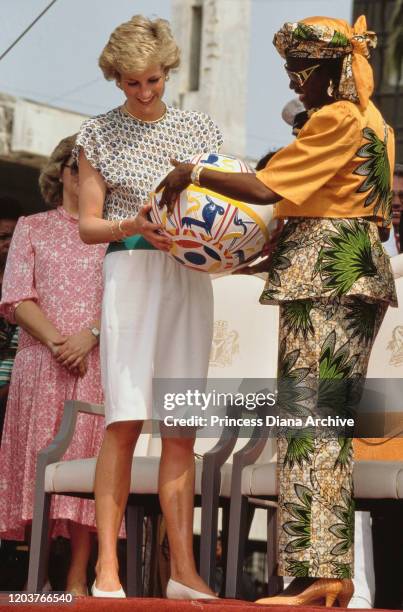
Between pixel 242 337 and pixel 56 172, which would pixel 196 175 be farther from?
pixel 56 172

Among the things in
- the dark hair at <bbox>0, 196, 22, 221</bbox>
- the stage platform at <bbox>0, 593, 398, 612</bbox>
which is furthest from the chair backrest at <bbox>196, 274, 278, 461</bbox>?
the stage platform at <bbox>0, 593, 398, 612</bbox>

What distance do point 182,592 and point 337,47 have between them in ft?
5.34

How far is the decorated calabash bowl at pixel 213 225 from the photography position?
12.0 feet

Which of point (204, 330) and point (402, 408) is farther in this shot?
point (402, 408)

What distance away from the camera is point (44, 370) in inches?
201

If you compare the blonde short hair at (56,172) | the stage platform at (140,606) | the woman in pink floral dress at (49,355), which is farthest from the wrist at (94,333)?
the stage platform at (140,606)

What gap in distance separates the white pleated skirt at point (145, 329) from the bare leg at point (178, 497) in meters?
0.14

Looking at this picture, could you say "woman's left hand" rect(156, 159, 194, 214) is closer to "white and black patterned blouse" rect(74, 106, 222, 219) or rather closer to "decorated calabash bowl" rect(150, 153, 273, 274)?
"decorated calabash bowl" rect(150, 153, 273, 274)

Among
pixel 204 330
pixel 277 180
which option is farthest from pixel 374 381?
pixel 277 180

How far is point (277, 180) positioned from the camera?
143 inches

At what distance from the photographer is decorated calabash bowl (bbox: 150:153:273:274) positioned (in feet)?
12.0

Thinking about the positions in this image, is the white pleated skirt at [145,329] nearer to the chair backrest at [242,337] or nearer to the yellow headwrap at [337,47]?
the yellow headwrap at [337,47]

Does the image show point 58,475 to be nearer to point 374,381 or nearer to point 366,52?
point 374,381

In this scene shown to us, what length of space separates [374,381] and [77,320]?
47.6 inches
